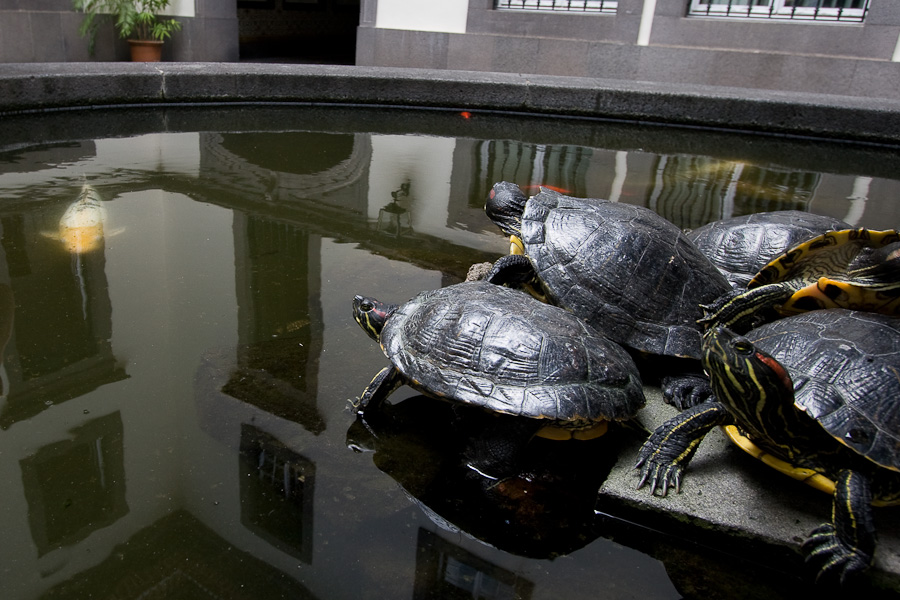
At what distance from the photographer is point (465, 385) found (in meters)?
2.17

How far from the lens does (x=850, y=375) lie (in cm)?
190

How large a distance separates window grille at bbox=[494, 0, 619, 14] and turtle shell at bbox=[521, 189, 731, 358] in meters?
8.52

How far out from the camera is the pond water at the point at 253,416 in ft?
6.02

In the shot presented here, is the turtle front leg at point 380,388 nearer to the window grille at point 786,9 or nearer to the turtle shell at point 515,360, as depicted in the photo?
the turtle shell at point 515,360

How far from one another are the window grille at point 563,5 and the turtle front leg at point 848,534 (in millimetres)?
9785

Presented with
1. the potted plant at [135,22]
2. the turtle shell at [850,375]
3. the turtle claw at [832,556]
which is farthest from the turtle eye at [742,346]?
the potted plant at [135,22]

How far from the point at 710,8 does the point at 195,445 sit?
400 inches

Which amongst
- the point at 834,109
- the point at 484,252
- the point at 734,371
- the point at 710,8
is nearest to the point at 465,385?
the point at 734,371

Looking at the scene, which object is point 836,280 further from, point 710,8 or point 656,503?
point 710,8

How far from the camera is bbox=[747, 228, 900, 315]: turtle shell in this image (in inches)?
88.7

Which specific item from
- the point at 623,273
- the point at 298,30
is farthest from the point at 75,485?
the point at 298,30

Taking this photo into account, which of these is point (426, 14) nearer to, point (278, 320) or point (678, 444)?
point (278, 320)

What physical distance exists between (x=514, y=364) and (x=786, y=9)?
9709 millimetres

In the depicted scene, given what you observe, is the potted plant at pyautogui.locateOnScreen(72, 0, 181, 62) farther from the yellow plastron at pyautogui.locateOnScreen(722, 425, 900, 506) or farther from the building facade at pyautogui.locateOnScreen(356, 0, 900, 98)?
the yellow plastron at pyautogui.locateOnScreen(722, 425, 900, 506)
